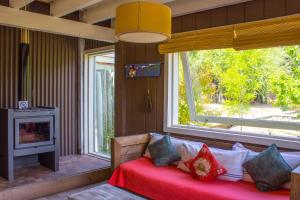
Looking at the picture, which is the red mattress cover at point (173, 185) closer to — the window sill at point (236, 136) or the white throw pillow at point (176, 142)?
the white throw pillow at point (176, 142)

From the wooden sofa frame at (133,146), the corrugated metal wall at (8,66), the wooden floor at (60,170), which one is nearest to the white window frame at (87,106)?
the wooden floor at (60,170)

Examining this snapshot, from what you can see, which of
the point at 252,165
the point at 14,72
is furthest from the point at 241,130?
the point at 14,72

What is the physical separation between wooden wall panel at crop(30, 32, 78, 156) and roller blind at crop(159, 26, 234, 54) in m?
2.01

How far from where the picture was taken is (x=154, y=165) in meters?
3.25

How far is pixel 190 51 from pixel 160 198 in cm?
179

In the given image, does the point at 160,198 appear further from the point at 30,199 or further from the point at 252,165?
the point at 30,199

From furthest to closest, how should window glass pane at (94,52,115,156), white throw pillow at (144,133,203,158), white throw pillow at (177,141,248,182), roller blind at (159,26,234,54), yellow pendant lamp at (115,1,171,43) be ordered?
window glass pane at (94,52,115,156) → white throw pillow at (144,133,203,158) → roller blind at (159,26,234,54) → white throw pillow at (177,141,248,182) → yellow pendant lamp at (115,1,171,43)

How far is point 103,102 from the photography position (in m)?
5.21

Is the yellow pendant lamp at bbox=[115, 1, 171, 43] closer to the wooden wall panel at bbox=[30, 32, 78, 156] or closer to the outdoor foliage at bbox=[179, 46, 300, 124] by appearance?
the outdoor foliage at bbox=[179, 46, 300, 124]

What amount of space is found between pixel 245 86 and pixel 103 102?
2788mm

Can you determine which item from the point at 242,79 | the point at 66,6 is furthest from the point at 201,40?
the point at 66,6

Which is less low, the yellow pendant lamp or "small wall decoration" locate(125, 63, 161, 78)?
the yellow pendant lamp

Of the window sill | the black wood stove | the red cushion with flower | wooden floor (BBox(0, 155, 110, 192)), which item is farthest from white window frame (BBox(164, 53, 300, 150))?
the black wood stove

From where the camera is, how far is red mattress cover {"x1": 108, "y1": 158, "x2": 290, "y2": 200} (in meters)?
2.39
